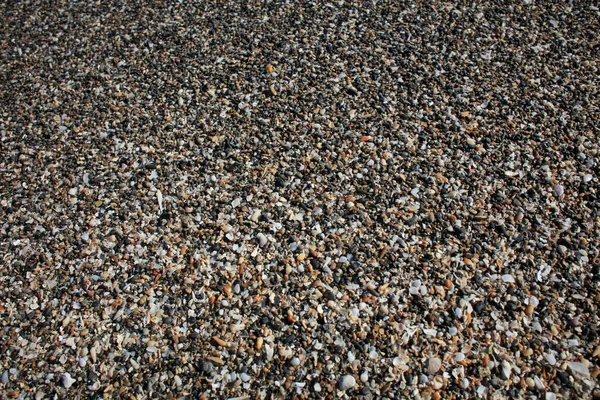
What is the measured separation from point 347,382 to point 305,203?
86cm

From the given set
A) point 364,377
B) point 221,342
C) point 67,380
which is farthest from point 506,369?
point 67,380

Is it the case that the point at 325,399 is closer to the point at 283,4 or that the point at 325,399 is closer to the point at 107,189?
the point at 107,189

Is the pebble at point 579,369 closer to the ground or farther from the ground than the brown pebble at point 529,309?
closer to the ground

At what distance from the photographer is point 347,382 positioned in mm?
1873

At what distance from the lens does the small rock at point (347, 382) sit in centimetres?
187

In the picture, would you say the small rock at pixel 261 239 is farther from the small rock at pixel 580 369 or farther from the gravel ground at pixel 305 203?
the small rock at pixel 580 369

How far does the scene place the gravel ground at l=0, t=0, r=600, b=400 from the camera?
195 centimetres

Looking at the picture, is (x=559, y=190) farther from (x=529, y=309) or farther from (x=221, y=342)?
(x=221, y=342)

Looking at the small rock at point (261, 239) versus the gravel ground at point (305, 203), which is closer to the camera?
the gravel ground at point (305, 203)

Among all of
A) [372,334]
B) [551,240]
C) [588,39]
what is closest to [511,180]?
[551,240]

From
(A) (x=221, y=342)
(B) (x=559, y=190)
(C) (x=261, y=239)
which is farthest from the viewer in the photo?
(B) (x=559, y=190)

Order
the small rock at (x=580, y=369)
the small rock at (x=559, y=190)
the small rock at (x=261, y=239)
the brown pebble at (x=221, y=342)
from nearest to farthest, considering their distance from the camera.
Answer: the small rock at (x=580, y=369) < the brown pebble at (x=221, y=342) < the small rock at (x=261, y=239) < the small rock at (x=559, y=190)

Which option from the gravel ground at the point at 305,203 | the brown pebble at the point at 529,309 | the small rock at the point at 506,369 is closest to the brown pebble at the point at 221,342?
the gravel ground at the point at 305,203

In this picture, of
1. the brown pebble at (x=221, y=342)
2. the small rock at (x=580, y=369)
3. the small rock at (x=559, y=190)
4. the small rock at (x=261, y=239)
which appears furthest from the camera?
the small rock at (x=559, y=190)
